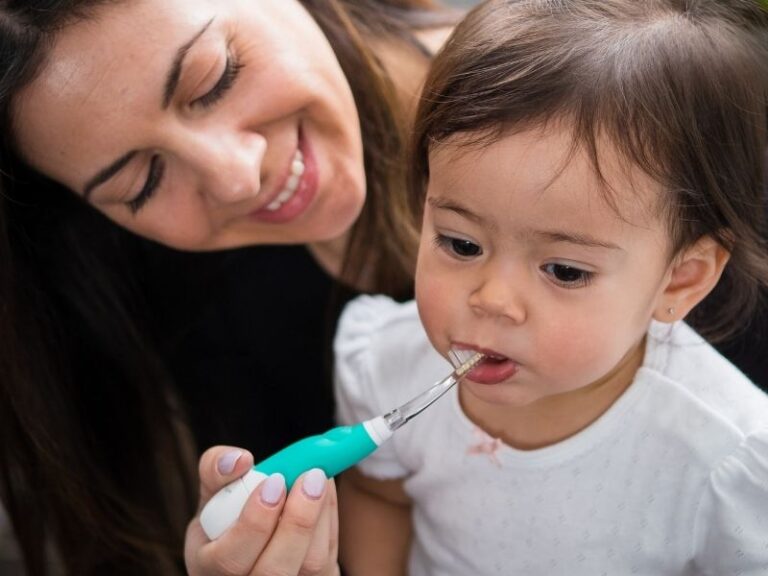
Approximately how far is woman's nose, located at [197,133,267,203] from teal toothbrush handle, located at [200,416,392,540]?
317mm

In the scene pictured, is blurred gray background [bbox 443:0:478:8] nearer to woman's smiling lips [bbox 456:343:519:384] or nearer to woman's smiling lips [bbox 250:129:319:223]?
woman's smiling lips [bbox 250:129:319:223]

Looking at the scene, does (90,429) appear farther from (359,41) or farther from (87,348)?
(359,41)

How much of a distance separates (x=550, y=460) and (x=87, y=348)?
74 cm

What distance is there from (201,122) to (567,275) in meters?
0.47

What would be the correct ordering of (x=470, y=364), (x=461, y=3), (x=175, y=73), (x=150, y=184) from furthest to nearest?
(x=461, y=3), (x=150, y=184), (x=175, y=73), (x=470, y=364)

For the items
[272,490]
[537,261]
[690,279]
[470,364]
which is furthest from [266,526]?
[690,279]

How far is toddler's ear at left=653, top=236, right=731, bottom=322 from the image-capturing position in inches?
33.8

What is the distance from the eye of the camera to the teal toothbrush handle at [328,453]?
89cm

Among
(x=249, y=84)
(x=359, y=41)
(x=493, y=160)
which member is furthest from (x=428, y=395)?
(x=359, y=41)

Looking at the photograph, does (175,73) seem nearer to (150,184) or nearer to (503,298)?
(150,184)

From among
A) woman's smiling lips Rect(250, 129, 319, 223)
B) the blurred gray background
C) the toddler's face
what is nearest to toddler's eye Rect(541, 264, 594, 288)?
the toddler's face

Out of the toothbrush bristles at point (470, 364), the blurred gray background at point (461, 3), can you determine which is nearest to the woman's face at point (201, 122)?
the toothbrush bristles at point (470, 364)

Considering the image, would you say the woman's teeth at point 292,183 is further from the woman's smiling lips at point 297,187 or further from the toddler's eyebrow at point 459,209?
the toddler's eyebrow at point 459,209

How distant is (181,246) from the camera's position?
1.18 m
